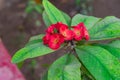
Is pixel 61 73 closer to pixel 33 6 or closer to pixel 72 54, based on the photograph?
pixel 72 54

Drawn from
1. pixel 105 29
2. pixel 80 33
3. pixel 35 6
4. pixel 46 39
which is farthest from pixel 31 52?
A: pixel 35 6

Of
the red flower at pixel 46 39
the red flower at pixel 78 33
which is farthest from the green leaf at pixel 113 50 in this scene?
the red flower at pixel 46 39

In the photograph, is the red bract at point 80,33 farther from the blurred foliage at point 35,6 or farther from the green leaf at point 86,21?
the blurred foliage at point 35,6

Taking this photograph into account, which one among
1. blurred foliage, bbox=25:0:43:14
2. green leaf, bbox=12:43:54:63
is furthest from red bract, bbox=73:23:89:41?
blurred foliage, bbox=25:0:43:14

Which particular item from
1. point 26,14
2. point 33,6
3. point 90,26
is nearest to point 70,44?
point 90,26

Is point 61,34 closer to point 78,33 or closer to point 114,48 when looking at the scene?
point 78,33

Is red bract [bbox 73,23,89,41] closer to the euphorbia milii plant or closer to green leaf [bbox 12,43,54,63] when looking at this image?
the euphorbia milii plant
